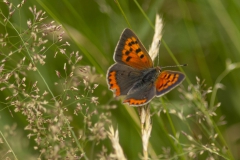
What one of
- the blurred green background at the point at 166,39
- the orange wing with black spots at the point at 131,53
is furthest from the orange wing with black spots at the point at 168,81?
the blurred green background at the point at 166,39

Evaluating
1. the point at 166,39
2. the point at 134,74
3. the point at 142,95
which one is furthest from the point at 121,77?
the point at 166,39

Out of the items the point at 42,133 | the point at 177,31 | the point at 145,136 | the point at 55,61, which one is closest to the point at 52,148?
the point at 42,133

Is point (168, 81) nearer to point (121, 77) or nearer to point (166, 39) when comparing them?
point (121, 77)

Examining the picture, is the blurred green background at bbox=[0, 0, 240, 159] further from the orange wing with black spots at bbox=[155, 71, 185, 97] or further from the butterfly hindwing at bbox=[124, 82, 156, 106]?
the orange wing with black spots at bbox=[155, 71, 185, 97]

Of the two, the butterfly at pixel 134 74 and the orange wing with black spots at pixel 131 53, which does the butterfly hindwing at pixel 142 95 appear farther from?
the orange wing with black spots at pixel 131 53

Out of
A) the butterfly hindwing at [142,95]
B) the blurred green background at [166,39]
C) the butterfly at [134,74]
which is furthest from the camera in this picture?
the blurred green background at [166,39]

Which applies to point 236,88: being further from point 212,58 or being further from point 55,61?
point 55,61
